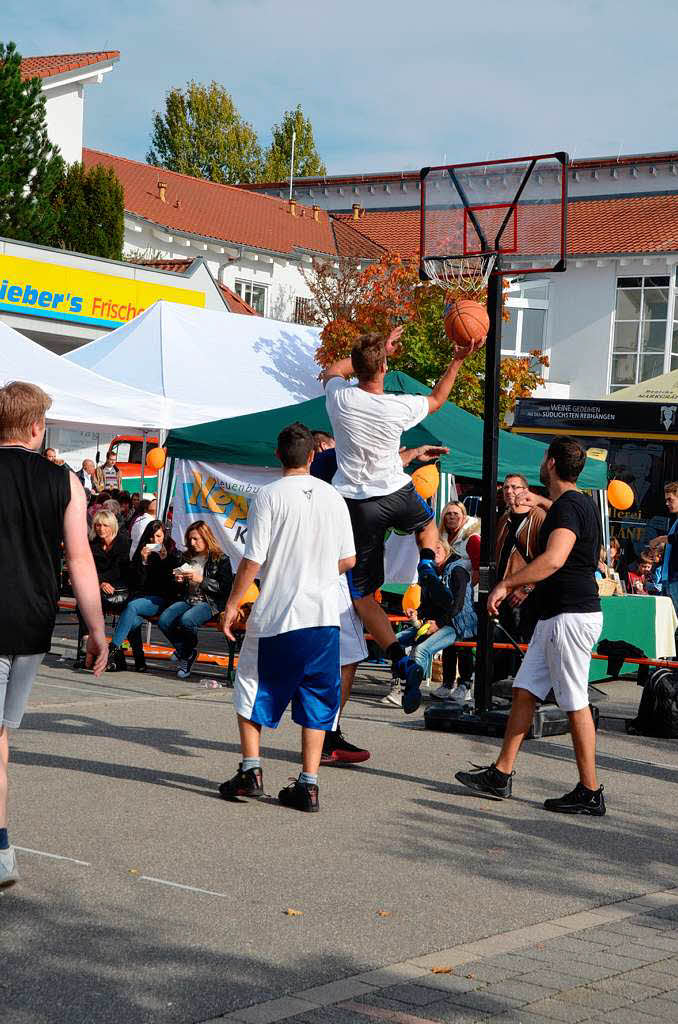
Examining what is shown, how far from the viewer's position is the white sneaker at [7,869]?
5.32m

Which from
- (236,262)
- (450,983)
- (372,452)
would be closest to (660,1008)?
(450,983)

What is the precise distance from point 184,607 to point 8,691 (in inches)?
298

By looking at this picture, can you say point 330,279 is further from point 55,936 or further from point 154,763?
point 55,936

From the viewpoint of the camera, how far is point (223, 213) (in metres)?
53.9

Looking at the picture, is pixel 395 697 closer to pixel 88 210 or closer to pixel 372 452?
pixel 372 452

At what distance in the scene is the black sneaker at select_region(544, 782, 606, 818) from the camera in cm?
741

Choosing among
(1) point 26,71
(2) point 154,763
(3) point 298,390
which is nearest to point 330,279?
(1) point 26,71

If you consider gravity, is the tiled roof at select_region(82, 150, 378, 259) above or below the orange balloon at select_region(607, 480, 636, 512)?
above

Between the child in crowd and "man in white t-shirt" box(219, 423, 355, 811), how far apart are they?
4.80 metres

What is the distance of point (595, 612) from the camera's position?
759 centimetres

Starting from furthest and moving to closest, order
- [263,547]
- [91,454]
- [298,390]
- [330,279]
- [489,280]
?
[330,279] < [91,454] < [298,390] < [489,280] < [263,547]

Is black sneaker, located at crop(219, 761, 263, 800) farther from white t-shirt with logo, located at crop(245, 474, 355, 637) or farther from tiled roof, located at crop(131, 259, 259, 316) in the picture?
tiled roof, located at crop(131, 259, 259, 316)

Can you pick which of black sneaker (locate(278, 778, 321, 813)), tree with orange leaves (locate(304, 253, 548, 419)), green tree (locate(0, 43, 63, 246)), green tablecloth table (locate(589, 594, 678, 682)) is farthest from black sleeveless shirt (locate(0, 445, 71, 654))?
green tree (locate(0, 43, 63, 246))

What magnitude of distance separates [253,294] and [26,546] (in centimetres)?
4613
